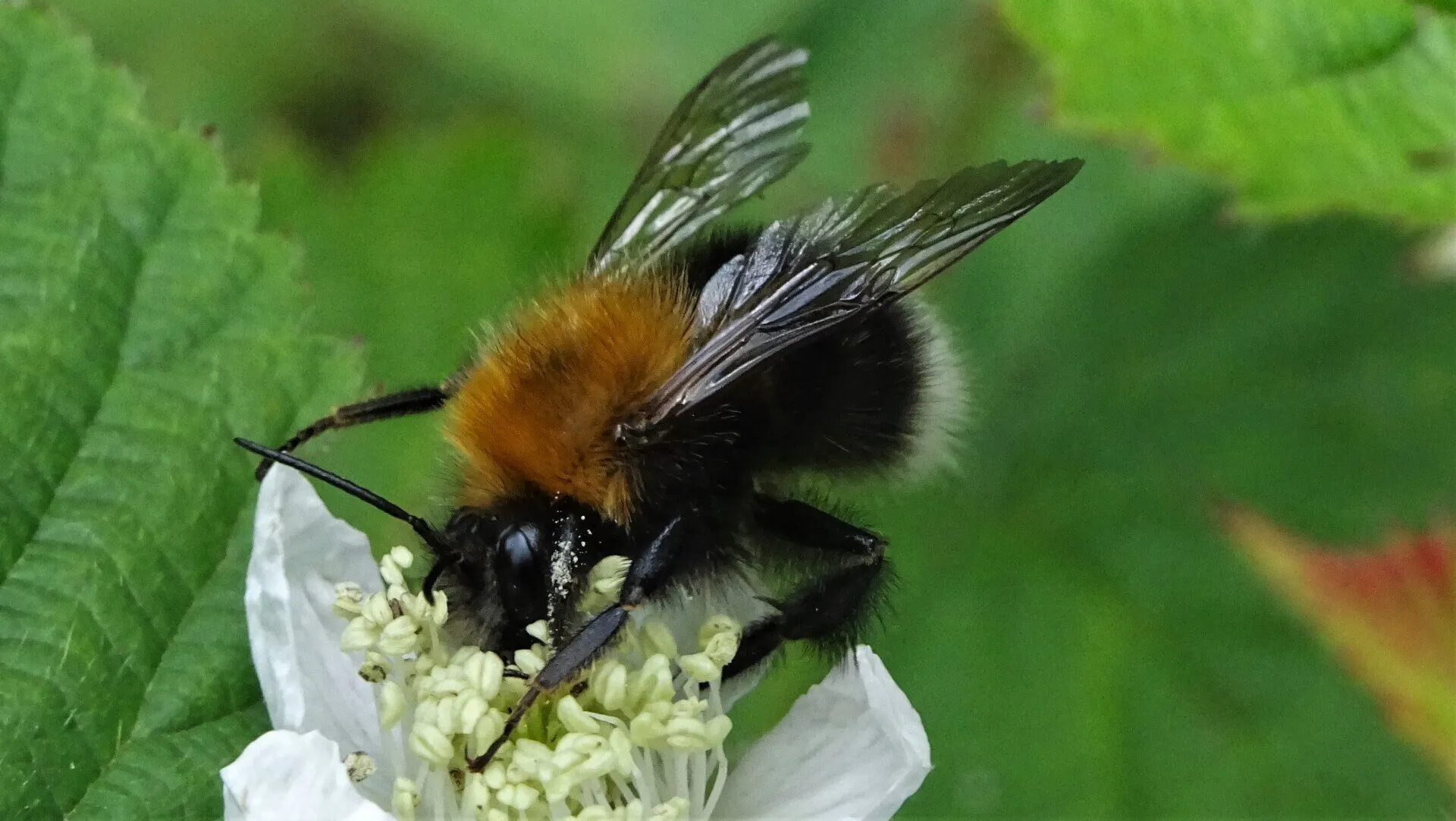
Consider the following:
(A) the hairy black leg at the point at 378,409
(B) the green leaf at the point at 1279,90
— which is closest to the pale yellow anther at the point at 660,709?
(A) the hairy black leg at the point at 378,409

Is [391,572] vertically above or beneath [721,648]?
above

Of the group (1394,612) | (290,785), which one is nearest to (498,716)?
(290,785)

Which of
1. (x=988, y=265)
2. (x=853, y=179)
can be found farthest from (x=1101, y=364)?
(x=853, y=179)

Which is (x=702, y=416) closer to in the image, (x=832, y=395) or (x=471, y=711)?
(x=832, y=395)

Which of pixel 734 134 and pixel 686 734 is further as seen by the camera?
pixel 734 134

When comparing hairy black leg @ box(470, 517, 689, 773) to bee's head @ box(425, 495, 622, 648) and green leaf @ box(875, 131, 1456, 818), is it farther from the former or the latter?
green leaf @ box(875, 131, 1456, 818)

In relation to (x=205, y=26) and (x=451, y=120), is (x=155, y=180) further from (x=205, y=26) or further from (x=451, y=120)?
(x=205, y=26)

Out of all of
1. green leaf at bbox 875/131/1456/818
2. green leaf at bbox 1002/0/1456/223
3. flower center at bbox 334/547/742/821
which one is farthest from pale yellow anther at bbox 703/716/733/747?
green leaf at bbox 875/131/1456/818
